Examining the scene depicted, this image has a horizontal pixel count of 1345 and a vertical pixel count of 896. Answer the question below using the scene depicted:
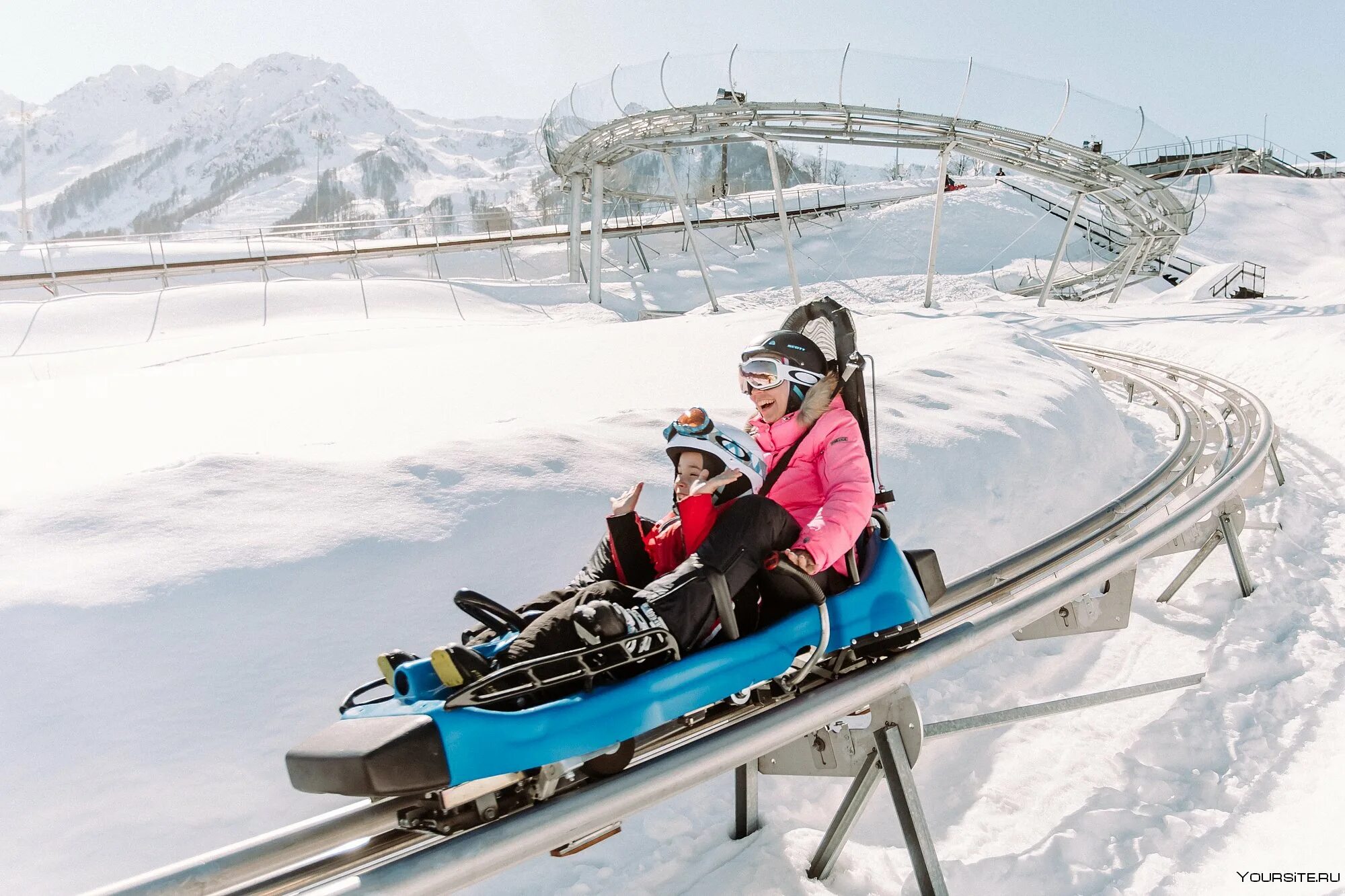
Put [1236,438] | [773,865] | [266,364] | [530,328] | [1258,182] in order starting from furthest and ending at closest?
[1258,182], [530,328], [266,364], [1236,438], [773,865]

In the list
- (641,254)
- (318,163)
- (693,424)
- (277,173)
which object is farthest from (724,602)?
(318,163)

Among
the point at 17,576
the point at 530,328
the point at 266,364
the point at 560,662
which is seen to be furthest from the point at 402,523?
the point at 530,328

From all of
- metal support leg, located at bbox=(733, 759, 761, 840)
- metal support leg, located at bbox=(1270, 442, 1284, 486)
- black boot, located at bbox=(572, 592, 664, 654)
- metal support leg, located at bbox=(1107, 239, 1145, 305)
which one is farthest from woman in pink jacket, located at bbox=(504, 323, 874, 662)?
metal support leg, located at bbox=(1107, 239, 1145, 305)

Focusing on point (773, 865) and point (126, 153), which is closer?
point (773, 865)

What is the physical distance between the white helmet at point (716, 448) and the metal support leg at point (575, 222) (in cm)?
2189

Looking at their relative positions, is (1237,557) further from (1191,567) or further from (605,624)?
(605,624)

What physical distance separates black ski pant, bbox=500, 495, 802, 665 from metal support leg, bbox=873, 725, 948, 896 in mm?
684

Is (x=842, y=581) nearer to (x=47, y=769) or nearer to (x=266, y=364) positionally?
(x=47, y=769)

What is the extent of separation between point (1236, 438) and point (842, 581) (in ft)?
19.7

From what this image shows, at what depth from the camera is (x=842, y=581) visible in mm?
2979

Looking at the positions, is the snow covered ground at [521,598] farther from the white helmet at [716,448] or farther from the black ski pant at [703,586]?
the white helmet at [716,448]

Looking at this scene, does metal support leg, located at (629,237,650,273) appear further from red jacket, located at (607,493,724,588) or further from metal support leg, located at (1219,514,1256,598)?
red jacket, located at (607,493,724,588)

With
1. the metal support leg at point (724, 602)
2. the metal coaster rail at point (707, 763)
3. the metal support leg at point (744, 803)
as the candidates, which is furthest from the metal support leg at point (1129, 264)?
the metal support leg at point (724, 602)

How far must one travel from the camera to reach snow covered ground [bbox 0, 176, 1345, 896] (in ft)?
9.56
